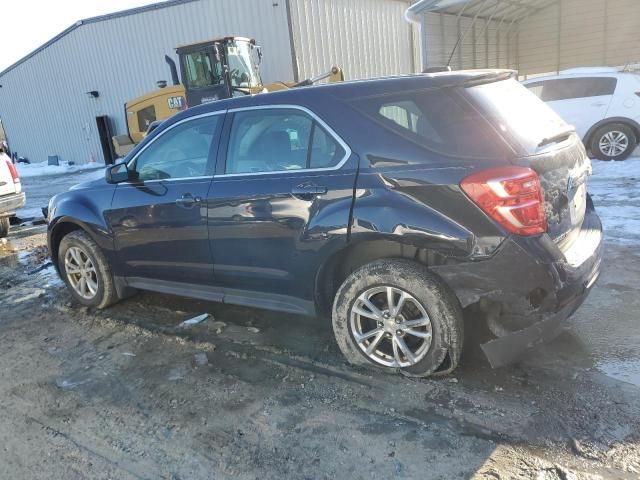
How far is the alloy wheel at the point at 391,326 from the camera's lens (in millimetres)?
3139

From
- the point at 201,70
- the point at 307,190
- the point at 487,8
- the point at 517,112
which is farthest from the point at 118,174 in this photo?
the point at 487,8

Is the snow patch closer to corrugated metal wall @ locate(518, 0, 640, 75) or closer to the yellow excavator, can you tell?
the yellow excavator

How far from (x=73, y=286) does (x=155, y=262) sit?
4.15ft

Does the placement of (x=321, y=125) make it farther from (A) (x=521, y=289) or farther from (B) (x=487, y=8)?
(B) (x=487, y=8)

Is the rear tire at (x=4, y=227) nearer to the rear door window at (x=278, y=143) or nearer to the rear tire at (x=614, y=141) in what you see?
the rear door window at (x=278, y=143)

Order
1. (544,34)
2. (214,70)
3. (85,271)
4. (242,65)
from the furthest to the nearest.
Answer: (544,34) → (242,65) → (214,70) → (85,271)

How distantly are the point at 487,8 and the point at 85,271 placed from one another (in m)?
14.9

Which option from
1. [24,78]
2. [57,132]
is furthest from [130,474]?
[24,78]

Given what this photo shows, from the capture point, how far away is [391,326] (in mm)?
3217

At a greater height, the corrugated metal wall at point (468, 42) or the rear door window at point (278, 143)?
the corrugated metal wall at point (468, 42)

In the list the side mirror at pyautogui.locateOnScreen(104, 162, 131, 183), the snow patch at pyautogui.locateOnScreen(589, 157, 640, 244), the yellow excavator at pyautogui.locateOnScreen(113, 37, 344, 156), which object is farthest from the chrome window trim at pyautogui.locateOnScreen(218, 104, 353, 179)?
the yellow excavator at pyautogui.locateOnScreen(113, 37, 344, 156)

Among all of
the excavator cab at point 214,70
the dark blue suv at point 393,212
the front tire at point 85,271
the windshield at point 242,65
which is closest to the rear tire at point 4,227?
the front tire at point 85,271

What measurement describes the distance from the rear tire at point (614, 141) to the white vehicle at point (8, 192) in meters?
10.4

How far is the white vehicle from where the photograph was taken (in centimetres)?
828
